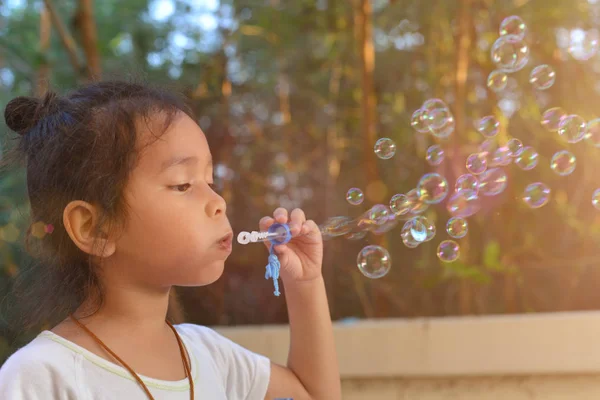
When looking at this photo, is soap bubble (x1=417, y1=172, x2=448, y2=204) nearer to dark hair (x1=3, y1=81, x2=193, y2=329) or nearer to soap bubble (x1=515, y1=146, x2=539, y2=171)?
soap bubble (x1=515, y1=146, x2=539, y2=171)

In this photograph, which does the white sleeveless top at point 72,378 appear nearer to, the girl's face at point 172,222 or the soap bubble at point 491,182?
the girl's face at point 172,222

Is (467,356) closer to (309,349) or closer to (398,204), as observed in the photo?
(398,204)

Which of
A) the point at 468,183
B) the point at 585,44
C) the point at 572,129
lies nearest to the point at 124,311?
the point at 468,183

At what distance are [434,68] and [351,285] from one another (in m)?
0.86

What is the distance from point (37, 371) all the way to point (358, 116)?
1.92 m

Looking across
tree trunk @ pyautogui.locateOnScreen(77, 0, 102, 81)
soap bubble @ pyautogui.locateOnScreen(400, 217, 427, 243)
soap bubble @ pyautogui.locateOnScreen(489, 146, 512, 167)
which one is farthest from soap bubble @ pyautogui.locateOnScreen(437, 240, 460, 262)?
tree trunk @ pyautogui.locateOnScreen(77, 0, 102, 81)

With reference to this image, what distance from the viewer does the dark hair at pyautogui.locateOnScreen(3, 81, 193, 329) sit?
1.00 metres

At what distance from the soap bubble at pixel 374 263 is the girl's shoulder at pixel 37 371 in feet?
2.06

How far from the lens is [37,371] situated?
0.90 metres

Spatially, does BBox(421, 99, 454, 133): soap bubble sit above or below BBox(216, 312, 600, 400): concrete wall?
above

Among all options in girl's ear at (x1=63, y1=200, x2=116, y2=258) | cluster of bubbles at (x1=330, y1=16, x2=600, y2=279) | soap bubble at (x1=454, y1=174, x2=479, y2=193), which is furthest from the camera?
soap bubble at (x1=454, y1=174, x2=479, y2=193)

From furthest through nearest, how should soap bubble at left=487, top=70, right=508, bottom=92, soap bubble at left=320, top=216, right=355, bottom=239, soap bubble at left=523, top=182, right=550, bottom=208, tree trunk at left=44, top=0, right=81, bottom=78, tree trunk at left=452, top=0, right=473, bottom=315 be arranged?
tree trunk at left=452, top=0, right=473, bottom=315
tree trunk at left=44, top=0, right=81, bottom=78
soap bubble at left=487, top=70, right=508, bottom=92
soap bubble at left=523, top=182, right=550, bottom=208
soap bubble at left=320, top=216, right=355, bottom=239

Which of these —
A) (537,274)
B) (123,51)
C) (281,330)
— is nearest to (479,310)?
(537,274)

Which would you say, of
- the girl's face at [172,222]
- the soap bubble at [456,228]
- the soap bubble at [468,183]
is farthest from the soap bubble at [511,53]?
the girl's face at [172,222]
